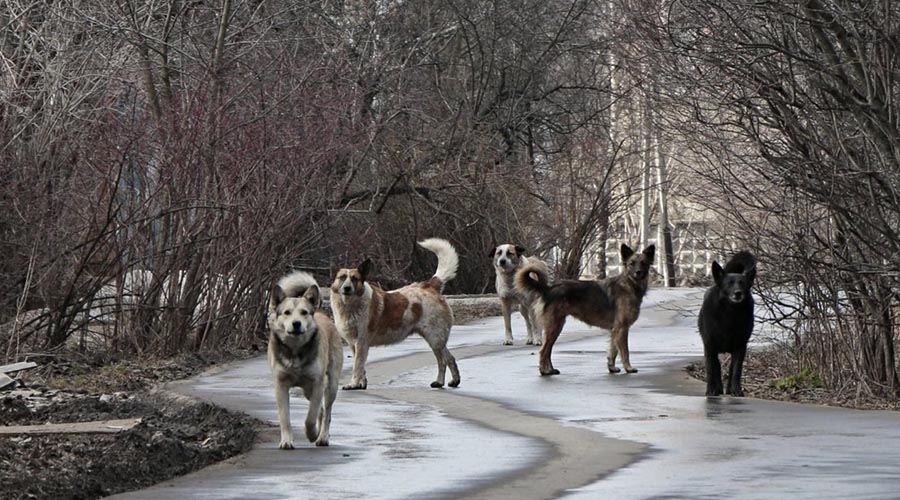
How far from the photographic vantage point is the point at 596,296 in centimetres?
2092

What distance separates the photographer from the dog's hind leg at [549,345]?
19922mm

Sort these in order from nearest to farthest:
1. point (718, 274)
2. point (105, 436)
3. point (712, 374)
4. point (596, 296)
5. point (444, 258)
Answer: point (105, 436) < point (712, 374) < point (718, 274) < point (444, 258) < point (596, 296)

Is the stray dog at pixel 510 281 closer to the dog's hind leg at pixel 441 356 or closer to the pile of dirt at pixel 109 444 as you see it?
the dog's hind leg at pixel 441 356

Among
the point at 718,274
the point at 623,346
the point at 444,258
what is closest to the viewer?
the point at 718,274

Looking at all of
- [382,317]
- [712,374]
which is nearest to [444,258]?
[382,317]

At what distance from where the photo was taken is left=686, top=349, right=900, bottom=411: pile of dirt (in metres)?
17.2

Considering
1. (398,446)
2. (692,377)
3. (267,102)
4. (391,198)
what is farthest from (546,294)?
(391,198)

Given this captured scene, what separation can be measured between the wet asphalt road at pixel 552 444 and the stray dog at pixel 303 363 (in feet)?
0.86

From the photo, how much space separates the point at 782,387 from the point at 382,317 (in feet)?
14.0

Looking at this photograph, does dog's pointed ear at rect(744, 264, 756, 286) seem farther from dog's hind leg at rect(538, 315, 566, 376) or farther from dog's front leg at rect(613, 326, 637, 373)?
dog's hind leg at rect(538, 315, 566, 376)

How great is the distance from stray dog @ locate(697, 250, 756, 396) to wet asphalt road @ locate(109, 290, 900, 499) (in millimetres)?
364

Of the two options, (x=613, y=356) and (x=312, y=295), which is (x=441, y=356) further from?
(x=312, y=295)

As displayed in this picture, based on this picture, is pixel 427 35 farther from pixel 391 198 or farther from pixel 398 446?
pixel 398 446

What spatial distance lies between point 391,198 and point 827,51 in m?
19.4
